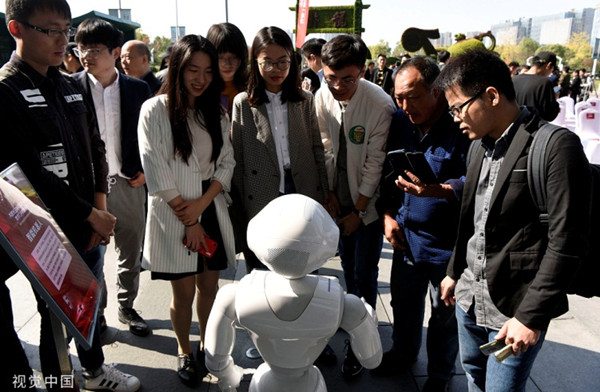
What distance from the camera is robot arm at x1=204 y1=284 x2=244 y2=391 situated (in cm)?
149

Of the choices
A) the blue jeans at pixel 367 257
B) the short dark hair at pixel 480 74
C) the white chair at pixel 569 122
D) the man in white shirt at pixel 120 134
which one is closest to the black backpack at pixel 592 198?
the short dark hair at pixel 480 74

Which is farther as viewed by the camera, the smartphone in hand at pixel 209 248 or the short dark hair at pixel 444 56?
the short dark hair at pixel 444 56

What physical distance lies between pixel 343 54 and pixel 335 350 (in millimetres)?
1925

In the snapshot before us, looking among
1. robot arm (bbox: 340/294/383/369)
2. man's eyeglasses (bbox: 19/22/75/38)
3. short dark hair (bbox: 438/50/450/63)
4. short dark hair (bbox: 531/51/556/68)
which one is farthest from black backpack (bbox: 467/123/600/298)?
short dark hair (bbox: 438/50/450/63)

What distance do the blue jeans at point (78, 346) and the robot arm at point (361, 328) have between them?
1197 mm

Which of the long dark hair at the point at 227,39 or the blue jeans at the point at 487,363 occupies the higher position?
the long dark hair at the point at 227,39

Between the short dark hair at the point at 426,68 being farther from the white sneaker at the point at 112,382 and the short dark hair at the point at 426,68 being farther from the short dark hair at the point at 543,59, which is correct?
the short dark hair at the point at 543,59

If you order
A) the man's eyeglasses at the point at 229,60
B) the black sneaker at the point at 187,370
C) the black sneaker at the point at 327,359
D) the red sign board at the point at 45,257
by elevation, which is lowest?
the black sneaker at the point at 327,359

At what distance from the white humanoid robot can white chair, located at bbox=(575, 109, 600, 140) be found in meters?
7.10

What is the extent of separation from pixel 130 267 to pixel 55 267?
1797mm

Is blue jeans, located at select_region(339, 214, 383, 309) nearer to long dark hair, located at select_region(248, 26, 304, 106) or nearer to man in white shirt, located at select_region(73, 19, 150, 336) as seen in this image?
long dark hair, located at select_region(248, 26, 304, 106)

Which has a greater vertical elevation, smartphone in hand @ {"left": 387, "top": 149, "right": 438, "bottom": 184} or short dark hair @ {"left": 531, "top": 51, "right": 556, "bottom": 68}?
short dark hair @ {"left": 531, "top": 51, "right": 556, "bottom": 68}

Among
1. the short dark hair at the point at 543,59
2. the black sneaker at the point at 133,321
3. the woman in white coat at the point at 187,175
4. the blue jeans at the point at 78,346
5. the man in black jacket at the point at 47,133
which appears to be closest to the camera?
the man in black jacket at the point at 47,133

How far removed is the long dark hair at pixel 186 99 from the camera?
207 centimetres
